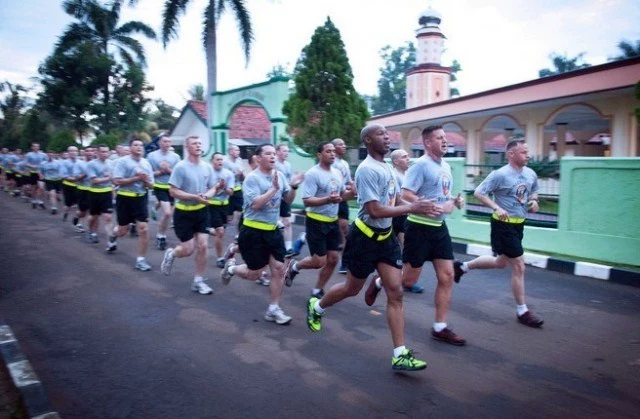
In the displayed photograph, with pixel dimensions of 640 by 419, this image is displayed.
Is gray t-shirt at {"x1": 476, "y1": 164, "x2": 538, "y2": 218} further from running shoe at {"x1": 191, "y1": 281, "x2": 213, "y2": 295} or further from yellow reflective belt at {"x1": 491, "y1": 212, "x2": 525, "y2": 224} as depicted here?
running shoe at {"x1": 191, "y1": 281, "x2": 213, "y2": 295}

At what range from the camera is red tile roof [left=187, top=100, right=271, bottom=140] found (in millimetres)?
29016

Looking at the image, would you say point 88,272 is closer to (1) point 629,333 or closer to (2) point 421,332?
Answer: (2) point 421,332

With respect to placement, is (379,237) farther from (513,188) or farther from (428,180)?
(513,188)

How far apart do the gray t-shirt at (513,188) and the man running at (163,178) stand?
6.02 m

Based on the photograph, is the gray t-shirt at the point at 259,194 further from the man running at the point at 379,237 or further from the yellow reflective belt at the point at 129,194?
the yellow reflective belt at the point at 129,194

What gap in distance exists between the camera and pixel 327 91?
1371 centimetres

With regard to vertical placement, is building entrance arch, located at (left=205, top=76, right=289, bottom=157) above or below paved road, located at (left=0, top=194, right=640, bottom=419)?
above

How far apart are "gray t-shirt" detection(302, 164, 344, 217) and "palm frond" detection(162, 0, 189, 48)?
17652 mm

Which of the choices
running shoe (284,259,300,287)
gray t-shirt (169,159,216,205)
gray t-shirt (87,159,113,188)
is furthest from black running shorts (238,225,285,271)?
gray t-shirt (87,159,113,188)

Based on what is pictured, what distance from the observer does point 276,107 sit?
16.4m

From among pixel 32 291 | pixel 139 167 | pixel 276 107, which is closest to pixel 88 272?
pixel 32 291

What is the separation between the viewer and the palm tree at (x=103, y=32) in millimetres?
30703

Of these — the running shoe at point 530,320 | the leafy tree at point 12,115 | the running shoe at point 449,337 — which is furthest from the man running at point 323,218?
the leafy tree at point 12,115

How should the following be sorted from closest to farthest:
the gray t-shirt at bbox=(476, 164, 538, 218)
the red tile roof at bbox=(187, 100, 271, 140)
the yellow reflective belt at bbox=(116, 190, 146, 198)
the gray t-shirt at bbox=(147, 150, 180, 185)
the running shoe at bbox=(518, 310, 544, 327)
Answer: the running shoe at bbox=(518, 310, 544, 327), the gray t-shirt at bbox=(476, 164, 538, 218), the yellow reflective belt at bbox=(116, 190, 146, 198), the gray t-shirt at bbox=(147, 150, 180, 185), the red tile roof at bbox=(187, 100, 271, 140)
